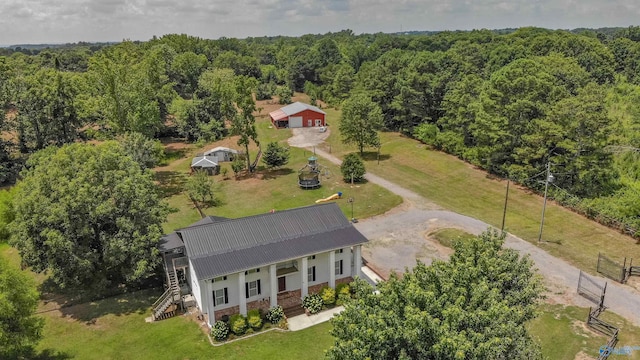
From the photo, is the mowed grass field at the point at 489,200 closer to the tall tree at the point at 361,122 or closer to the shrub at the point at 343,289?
the tall tree at the point at 361,122

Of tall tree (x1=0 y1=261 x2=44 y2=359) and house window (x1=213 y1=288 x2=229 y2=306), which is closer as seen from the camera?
tall tree (x1=0 y1=261 x2=44 y2=359)

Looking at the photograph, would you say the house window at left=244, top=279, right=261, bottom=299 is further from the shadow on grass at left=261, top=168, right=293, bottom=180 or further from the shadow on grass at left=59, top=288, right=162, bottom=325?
the shadow on grass at left=261, top=168, right=293, bottom=180

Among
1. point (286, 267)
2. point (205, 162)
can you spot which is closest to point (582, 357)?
point (286, 267)

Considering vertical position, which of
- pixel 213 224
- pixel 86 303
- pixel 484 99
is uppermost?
pixel 484 99

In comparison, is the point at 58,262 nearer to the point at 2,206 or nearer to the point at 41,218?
the point at 41,218

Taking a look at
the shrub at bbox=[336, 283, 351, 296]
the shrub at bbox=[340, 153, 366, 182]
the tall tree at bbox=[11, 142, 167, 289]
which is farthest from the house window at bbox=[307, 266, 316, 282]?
the shrub at bbox=[340, 153, 366, 182]

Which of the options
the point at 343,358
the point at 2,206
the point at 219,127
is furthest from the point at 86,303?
the point at 219,127

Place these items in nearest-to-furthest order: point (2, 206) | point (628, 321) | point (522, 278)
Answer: point (522, 278) → point (628, 321) → point (2, 206)

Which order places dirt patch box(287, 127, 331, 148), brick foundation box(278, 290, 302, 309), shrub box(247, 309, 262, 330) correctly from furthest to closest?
dirt patch box(287, 127, 331, 148), brick foundation box(278, 290, 302, 309), shrub box(247, 309, 262, 330)
